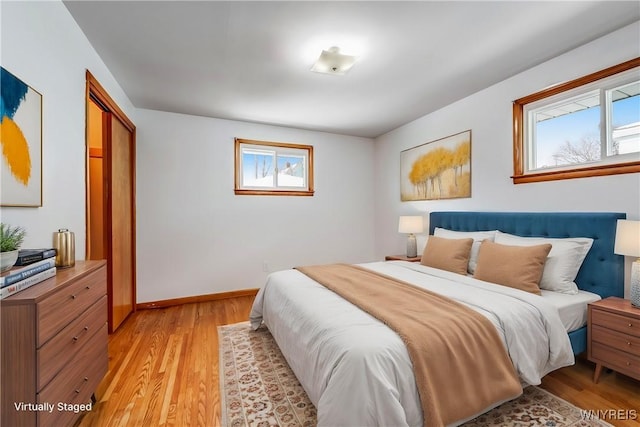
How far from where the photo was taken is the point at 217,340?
2.61 metres

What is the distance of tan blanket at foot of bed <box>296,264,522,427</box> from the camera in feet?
4.18

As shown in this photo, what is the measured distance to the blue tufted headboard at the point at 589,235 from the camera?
6.68ft

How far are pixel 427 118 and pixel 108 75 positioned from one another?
11.9 ft

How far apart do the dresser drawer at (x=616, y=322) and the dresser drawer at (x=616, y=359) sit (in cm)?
14

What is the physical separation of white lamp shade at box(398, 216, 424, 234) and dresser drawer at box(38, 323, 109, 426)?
10.7 ft

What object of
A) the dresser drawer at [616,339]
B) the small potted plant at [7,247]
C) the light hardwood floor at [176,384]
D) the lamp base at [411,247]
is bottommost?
the light hardwood floor at [176,384]

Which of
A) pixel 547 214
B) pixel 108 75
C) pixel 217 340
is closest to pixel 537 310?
pixel 547 214

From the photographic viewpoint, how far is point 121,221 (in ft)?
9.96

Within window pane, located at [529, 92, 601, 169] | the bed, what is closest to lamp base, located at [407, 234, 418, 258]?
the bed

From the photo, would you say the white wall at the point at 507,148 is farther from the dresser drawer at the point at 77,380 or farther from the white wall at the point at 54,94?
the white wall at the point at 54,94

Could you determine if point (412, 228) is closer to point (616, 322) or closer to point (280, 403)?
point (616, 322)

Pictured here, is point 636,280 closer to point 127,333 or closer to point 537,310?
point 537,310

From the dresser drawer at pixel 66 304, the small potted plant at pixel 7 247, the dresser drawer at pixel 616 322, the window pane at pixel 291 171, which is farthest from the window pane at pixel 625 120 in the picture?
the small potted plant at pixel 7 247

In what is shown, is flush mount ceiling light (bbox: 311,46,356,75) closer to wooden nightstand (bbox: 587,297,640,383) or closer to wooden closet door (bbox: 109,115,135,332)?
wooden closet door (bbox: 109,115,135,332)
